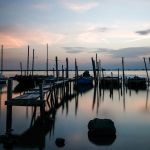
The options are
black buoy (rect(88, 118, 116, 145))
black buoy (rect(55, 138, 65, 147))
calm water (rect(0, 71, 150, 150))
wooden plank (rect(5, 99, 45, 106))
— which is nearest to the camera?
black buoy (rect(55, 138, 65, 147))

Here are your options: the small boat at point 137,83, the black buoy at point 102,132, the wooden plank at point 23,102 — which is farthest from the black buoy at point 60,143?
the small boat at point 137,83

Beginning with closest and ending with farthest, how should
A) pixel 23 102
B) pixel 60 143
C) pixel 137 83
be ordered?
pixel 60 143, pixel 23 102, pixel 137 83

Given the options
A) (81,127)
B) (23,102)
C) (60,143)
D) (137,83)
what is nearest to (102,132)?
(60,143)

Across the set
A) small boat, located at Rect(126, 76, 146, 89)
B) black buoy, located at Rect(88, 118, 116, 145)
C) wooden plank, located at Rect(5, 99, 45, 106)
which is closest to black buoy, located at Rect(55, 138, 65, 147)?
black buoy, located at Rect(88, 118, 116, 145)

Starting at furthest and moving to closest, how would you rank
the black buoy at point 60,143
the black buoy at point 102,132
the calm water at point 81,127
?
the black buoy at point 102,132 < the calm water at point 81,127 < the black buoy at point 60,143

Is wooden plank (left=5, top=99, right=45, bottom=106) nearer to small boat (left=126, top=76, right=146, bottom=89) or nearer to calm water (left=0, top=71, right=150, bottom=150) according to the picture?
calm water (left=0, top=71, right=150, bottom=150)

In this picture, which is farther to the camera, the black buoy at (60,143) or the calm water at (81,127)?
the calm water at (81,127)

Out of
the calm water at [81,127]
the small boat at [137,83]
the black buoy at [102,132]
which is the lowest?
the calm water at [81,127]

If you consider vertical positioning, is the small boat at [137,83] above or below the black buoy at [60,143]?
above

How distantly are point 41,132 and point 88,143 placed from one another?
11.0 feet

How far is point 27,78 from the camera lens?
5653 centimetres

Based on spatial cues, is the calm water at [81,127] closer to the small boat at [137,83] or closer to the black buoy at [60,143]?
the black buoy at [60,143]

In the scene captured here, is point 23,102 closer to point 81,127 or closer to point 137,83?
point 81,127

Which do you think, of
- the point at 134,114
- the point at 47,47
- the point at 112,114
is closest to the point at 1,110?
the point at 112,114
